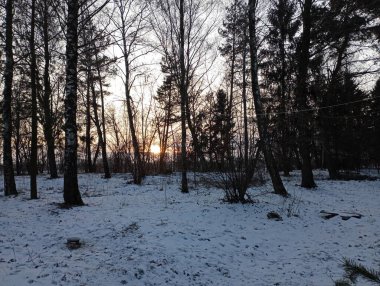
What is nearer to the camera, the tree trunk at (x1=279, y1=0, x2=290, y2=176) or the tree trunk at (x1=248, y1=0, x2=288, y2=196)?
the tree trunk at (x1=248, y1=0, x2=288, y2=196)

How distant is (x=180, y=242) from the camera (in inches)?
263

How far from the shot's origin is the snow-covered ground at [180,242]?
17.1 ft

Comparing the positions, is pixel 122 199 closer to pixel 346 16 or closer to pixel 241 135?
pixel 241 135

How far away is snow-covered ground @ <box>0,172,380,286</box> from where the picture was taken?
5215 mm

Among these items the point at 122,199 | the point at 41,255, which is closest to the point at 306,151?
the point at 122,199

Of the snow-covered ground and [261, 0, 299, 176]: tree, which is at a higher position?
[261, 0, 299, 176]: tree

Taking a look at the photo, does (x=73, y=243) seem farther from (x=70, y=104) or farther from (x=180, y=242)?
(x=70, y=104)

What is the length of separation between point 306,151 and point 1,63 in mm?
14485

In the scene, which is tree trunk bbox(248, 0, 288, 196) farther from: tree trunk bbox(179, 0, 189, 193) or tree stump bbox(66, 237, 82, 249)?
tree stump bbox(66, 237, 82, 249)

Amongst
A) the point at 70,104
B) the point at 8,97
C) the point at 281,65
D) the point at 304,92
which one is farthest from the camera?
the point at 281,65

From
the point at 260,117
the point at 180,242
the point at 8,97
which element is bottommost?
the point at 180,242

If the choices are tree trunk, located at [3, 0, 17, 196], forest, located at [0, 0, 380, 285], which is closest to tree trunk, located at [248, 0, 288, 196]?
forest, located at [0, 0, 380, 285]

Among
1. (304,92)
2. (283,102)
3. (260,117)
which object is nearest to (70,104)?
(260,117)

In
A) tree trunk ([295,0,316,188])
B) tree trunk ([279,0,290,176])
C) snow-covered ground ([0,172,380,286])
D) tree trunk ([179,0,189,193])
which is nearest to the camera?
snow-covered ground ([0,172,380,286])
